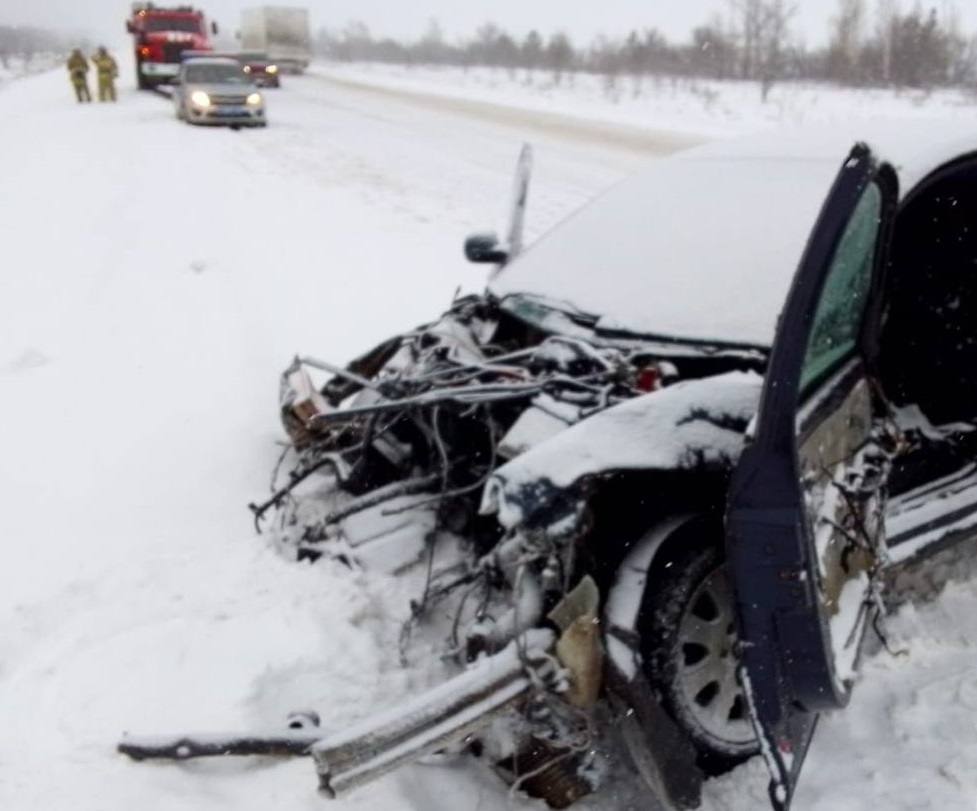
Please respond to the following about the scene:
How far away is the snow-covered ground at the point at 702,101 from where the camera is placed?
925 inches

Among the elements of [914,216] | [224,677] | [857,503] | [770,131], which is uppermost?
[770,131]

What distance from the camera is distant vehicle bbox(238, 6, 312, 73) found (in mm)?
41125

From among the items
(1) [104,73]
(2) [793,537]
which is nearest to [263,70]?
(1) [104,73]

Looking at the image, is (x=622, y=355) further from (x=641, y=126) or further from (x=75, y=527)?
(x=641, y=126)

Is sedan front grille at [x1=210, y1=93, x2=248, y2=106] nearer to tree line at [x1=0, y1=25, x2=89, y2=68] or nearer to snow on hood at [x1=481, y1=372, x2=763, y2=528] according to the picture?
snow on hood at [x1=481, y1=372, x2=763, y2=528]

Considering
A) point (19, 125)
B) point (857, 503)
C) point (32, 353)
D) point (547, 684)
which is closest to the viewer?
point (547, 684)

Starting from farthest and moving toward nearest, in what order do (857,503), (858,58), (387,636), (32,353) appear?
(858,58) < (32,353) < (387,636) < (857,503)

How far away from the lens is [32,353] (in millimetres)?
6332

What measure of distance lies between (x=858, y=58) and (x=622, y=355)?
3498 cm

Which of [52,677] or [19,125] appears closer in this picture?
[52,677]

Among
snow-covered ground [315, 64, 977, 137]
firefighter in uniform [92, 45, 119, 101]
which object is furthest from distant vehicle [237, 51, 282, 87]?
firefighter in uniform [92, 45, 119, 101]

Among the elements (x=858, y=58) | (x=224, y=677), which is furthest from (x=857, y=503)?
(x=858, y=58)

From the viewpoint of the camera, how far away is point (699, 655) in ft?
8.92

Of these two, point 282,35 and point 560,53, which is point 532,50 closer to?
point 560,53
